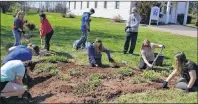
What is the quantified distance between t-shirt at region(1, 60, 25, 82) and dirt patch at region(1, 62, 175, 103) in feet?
2.79

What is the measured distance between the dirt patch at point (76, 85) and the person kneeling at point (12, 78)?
0.59 meters

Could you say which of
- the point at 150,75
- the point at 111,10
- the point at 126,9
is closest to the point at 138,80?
the point at 150,75

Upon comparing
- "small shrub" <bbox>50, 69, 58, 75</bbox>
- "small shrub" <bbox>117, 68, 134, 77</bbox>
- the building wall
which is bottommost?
"small shrub" <bbox>50, 69, 58, 75</bbox>

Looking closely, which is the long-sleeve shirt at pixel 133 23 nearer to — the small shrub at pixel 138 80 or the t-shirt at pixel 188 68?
the small shrub at pixel 138 80

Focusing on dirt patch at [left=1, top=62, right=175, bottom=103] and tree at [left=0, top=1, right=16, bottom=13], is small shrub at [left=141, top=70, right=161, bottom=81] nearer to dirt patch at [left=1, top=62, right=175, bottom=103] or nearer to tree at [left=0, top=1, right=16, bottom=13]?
dirt patch at [left=1, top=62, right=175, bottom=103]

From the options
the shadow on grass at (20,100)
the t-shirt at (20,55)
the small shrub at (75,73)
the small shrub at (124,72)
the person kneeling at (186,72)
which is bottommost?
the shadow on grass at (20,100)

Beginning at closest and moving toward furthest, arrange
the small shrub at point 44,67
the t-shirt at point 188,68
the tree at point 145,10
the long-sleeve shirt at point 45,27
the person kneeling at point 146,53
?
1. the t-shirt at point 188,68
2. the small shrub at point 44,67
3. the person kneeling at point 146,53
4. the long-sleeve shirt at point 45,27
5. the tree at point 145,10

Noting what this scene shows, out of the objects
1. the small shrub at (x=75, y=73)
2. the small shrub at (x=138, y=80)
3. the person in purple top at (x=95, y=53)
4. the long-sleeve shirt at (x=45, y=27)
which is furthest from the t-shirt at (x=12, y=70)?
the long-sleeve shirt at (x=45, y=27)

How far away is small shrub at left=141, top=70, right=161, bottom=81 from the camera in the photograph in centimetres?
905

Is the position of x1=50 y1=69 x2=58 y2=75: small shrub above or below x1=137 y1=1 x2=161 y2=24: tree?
below

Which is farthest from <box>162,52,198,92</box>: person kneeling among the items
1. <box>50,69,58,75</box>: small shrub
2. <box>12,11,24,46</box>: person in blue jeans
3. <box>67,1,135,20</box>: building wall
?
<box>67,1,135,20</box>: building wall

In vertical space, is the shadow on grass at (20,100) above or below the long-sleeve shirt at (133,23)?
below

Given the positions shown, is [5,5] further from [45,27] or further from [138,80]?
[138,80]

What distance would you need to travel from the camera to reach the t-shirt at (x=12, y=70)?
23.4 ft
